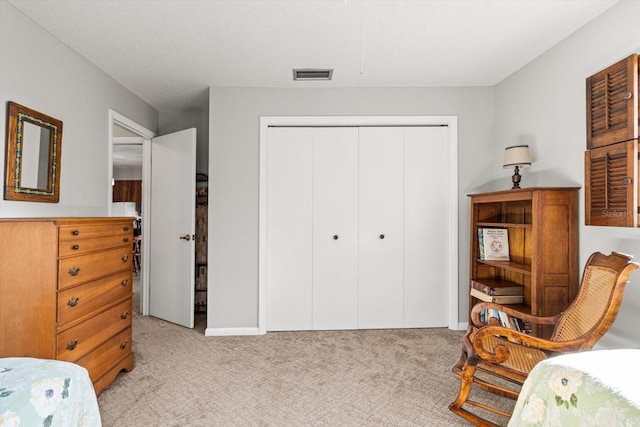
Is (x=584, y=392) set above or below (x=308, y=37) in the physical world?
below

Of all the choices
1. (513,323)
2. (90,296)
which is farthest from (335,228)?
(90,296)

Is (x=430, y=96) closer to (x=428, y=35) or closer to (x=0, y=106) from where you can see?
(x=428, y=35)

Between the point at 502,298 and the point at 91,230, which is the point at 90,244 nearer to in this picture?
the point at 91,230

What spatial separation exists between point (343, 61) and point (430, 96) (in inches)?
42.6

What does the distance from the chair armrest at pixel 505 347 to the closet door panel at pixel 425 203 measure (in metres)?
1.53

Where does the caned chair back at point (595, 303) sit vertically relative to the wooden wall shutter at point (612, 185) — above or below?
below

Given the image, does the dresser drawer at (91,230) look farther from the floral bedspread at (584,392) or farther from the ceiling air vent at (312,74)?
the floral bedspread at (584,392)

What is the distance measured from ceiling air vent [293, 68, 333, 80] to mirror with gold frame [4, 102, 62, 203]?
6.24 ft

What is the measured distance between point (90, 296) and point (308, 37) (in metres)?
2.29

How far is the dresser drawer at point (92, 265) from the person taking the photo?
1.90m

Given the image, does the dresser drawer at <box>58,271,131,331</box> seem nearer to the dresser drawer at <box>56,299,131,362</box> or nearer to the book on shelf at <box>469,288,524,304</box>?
the dresser drawer at <box>56,299,131,362</box>

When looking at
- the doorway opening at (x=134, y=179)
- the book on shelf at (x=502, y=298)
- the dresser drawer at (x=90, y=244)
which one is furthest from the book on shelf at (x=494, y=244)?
the doorway opening at (x=134, y=179)

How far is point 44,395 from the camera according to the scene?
132 centimetres

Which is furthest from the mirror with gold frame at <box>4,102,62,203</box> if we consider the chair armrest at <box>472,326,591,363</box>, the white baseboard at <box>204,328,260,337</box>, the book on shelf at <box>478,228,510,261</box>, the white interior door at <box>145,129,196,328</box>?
the book on shelf at <box>478,228,510,261</box>
